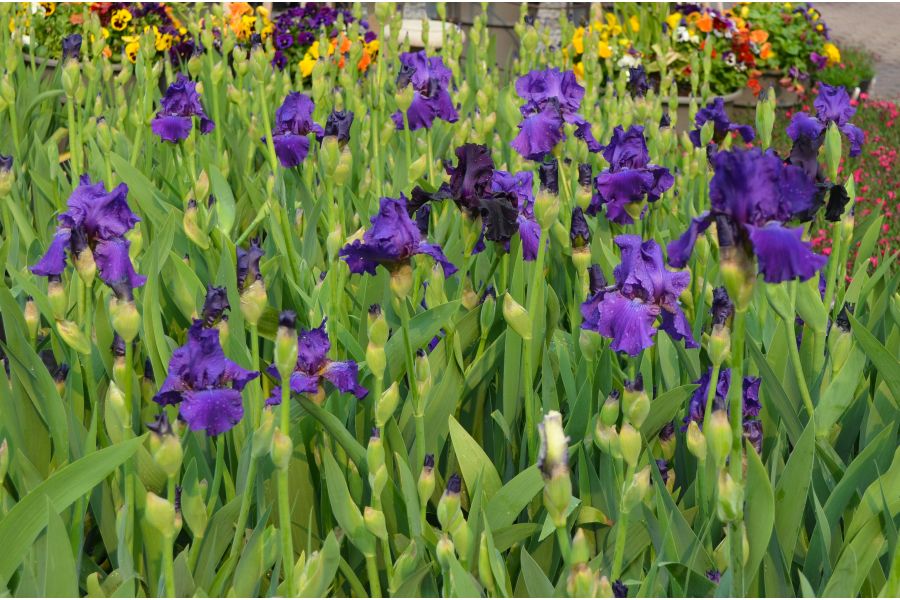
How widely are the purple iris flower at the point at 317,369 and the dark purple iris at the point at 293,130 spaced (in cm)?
101

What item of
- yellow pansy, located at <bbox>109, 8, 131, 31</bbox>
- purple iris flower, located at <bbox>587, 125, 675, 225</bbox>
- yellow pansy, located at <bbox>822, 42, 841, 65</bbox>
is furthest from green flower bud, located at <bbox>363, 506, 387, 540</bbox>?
yellow pansy, located at <bbox>822, 42, 841, 65</bbox>

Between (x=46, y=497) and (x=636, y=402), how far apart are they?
74cm

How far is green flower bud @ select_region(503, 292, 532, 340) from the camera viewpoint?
1.43 meters

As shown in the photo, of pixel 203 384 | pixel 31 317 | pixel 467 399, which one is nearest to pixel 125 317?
pixel 203 384

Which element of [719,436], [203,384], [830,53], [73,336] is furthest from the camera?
[830,53]

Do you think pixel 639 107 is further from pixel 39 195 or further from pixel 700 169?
pixel 39 195

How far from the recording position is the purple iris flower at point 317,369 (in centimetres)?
145

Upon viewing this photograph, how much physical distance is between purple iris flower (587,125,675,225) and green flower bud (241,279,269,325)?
90cm

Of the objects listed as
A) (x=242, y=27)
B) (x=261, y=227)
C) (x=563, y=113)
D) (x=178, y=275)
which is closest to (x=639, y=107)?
(x=563, y=113)

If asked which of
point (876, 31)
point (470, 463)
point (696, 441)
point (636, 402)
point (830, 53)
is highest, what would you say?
point (636, 402)

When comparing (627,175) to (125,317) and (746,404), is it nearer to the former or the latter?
(746,404)

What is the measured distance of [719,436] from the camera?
1.05 m

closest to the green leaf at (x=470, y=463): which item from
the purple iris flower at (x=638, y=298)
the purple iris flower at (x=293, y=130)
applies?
the purple iris flower at (x=638, y=298)

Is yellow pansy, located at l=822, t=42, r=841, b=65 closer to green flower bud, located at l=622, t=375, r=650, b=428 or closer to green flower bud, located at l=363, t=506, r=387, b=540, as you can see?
green flower bud, located at l=622, t=375, r=650, b=428
